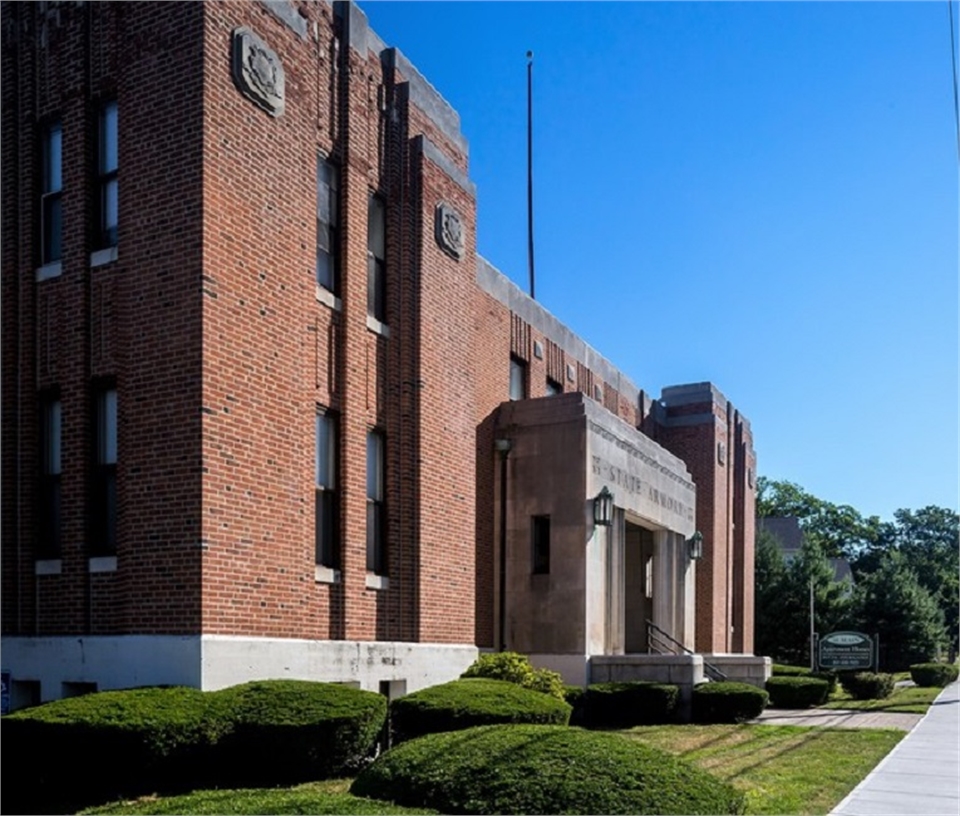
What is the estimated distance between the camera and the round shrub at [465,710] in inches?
522

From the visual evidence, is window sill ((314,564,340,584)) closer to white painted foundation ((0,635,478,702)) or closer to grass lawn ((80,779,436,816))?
white painted foundation ((0,635,478,702))

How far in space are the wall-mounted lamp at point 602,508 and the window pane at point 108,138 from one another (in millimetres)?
11593

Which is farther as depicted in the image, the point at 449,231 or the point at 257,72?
the point at 449,231

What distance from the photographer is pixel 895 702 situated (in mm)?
29047

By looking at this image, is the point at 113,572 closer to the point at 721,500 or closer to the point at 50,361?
the point at 50,361

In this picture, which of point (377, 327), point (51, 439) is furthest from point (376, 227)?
point (51, 439)

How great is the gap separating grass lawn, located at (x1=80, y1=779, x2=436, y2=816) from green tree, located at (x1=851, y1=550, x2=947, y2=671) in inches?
1746

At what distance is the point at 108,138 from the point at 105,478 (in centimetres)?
442

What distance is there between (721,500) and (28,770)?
29.7 metres

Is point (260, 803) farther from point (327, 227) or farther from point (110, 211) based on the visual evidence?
point (327, 227)

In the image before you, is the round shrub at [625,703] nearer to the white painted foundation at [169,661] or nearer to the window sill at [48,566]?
the white painted foundation at [169,661]

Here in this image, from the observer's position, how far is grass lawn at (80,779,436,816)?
8.34 m

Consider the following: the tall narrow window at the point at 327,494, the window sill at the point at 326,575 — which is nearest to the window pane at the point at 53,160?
the tall narrow window at the point at 327,494

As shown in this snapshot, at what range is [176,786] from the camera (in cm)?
1062
